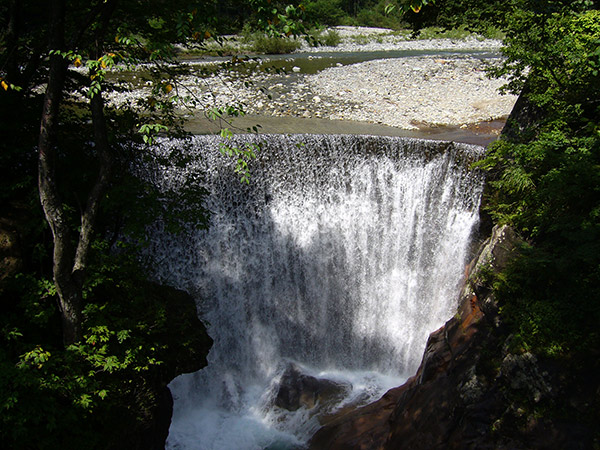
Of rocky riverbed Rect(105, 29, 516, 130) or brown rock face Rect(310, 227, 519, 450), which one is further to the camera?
rocky riverbed Rect(105, 29, 516, 130)

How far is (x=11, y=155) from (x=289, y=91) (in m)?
12.1

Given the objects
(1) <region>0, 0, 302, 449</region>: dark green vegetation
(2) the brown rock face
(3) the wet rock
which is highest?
(1) <region>0, 0, 302, 449</region>: dark green vegetation

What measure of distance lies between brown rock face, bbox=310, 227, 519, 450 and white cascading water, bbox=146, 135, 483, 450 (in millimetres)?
1240

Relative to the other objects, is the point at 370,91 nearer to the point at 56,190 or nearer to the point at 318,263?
the point at 318,263

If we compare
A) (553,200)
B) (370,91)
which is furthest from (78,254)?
(370,91)

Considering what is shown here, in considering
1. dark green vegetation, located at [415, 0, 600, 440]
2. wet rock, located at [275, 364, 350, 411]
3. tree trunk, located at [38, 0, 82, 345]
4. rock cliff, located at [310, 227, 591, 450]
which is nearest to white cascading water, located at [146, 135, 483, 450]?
wet rock, located at [275, 364, 350, 411]

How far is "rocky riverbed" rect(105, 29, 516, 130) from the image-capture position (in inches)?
585

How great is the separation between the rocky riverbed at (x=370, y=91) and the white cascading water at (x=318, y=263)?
2.77 m

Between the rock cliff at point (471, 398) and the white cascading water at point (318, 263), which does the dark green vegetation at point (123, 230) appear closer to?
the rock cliff at point (471, 398)

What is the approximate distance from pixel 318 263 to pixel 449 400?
187 inches

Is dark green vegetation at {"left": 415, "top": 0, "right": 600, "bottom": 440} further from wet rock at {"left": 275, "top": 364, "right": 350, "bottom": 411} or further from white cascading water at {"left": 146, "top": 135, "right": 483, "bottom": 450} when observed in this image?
wet rock at {"left": 275, "top": 364, "right": 350, "bottom": 411}

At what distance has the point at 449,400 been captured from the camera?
6.82 m

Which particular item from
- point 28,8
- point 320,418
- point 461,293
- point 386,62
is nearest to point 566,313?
point 461,293

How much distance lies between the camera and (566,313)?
224 inches
